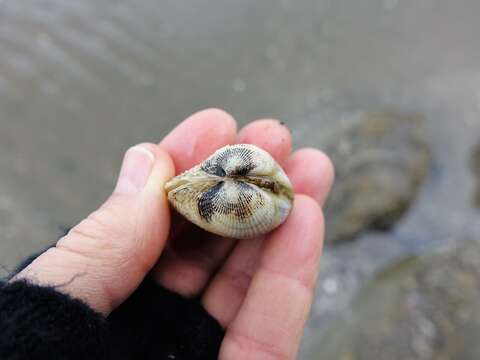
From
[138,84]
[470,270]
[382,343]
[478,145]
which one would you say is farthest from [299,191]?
[478,145]

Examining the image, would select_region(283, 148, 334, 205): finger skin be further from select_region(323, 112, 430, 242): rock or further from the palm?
select_region(323, 112, 430, 242): rock

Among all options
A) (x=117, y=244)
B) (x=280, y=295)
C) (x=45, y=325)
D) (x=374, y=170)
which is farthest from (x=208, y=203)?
(x=374, y=170)

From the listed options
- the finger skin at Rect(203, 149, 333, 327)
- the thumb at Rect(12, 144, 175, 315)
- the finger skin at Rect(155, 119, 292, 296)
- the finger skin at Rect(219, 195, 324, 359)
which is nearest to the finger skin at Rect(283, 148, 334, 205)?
the finger skin at Rect(203, 149, 333, 327)

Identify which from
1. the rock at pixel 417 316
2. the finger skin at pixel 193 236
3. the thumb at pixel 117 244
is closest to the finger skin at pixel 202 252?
the finger skin at pixel 193 236

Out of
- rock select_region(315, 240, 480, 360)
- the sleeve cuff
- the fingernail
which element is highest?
the fingernail

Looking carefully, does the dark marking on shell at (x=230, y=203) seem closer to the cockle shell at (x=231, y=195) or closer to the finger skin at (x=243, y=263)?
the cockle shell at (x=231, y=195)

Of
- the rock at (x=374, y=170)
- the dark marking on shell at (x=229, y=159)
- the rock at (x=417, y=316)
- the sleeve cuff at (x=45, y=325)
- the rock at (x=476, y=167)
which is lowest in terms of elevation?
the rock at (x=417, y=316)
